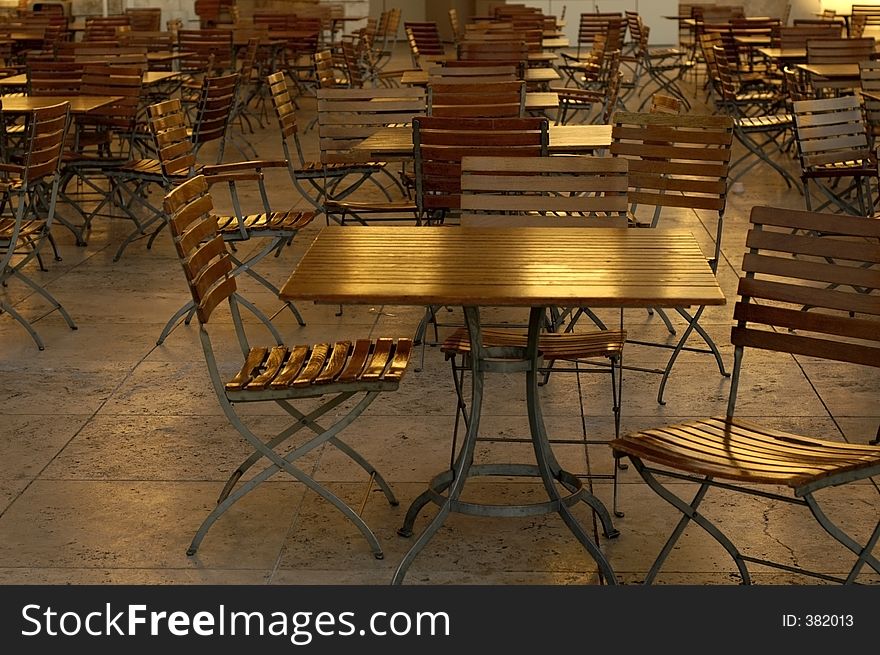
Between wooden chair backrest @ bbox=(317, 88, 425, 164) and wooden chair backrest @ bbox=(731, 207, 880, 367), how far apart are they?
3.59m

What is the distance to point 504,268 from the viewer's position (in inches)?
138

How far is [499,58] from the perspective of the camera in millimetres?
9070

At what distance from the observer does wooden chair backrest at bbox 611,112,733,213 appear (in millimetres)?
5254

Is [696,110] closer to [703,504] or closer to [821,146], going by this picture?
[821,146]

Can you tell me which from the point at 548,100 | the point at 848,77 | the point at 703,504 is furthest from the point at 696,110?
the point at 703,504

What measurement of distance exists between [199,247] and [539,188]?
1.14 metres

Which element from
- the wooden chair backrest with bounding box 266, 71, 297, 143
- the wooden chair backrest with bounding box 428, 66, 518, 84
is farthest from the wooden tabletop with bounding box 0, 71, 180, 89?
the wooden chair backrest with bounding box 428, 66, 518, 84

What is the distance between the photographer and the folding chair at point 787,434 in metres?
3.03

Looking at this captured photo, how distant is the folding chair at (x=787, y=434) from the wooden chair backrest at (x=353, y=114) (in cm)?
360

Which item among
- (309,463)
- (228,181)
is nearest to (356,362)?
(309,463)

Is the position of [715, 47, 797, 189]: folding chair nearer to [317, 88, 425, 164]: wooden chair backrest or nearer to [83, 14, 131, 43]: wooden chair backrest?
[317, 88, 425, 164]: wooden chair backrest

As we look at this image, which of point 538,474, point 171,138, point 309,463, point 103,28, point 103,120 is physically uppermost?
point 103,28

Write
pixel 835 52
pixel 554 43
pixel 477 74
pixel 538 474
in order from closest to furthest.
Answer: pixel 538 474 → pixel 477 74 → pixel 835 52 → pixel 554 43

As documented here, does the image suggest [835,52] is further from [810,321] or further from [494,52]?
[810,321]
